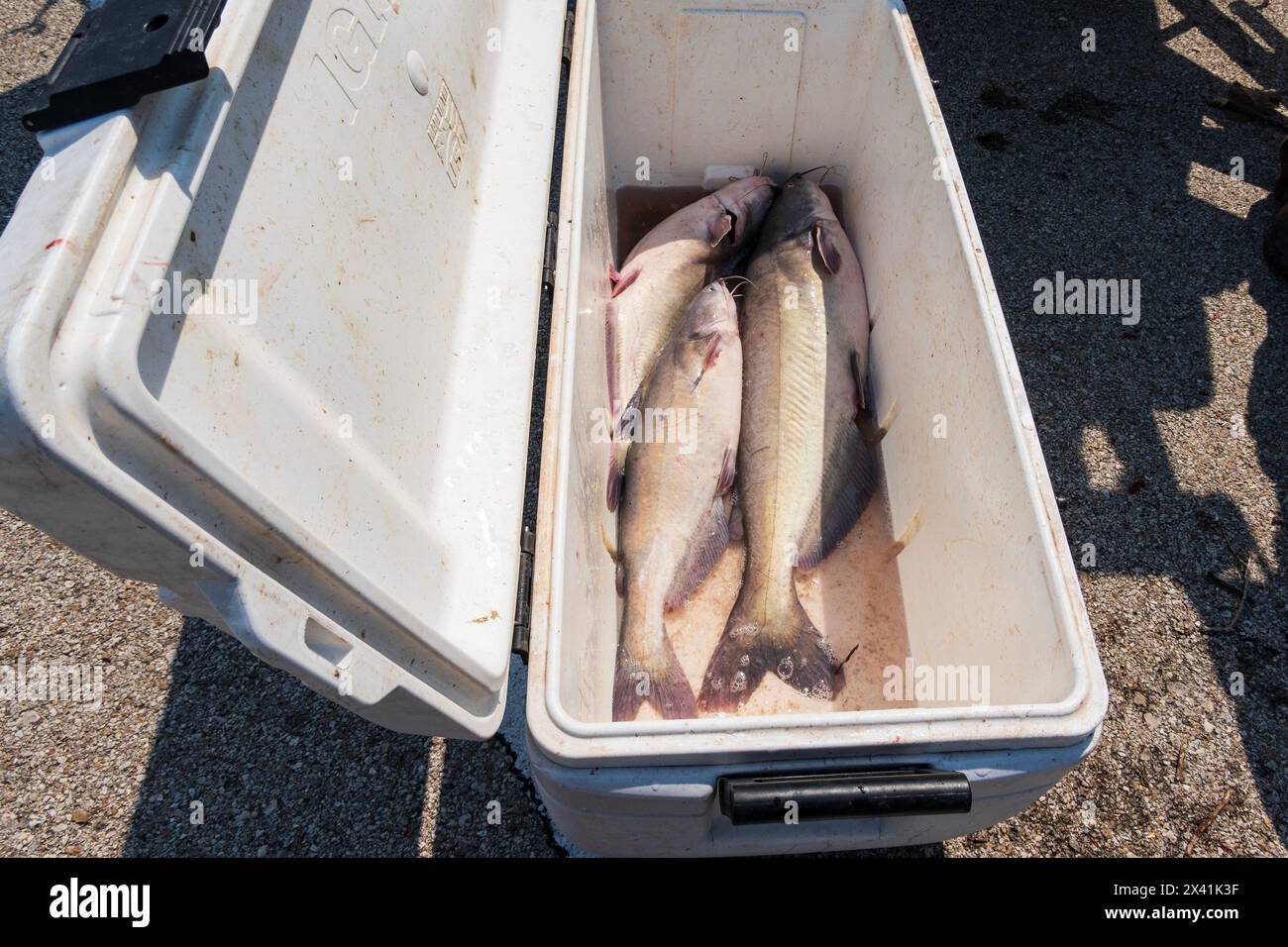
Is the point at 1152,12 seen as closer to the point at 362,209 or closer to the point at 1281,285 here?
the point at 1281,285

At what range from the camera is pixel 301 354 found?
129 cm

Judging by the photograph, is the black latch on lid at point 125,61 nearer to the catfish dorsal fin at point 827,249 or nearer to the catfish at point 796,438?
the catfish at point 796,438

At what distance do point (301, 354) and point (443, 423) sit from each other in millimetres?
474

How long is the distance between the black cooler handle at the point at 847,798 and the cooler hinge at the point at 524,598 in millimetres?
561

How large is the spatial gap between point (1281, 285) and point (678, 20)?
3082 millimetres

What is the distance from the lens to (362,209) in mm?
1541

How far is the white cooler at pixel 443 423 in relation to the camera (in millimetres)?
918

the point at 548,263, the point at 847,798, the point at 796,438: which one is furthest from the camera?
the point at 796,438

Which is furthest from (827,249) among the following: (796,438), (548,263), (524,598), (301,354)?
(301,354)

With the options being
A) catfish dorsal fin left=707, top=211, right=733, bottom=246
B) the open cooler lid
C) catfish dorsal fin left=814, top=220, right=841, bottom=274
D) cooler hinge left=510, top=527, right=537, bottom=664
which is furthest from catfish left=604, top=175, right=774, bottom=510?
cooler hinge left=510, top=527, right=537, bottom=664

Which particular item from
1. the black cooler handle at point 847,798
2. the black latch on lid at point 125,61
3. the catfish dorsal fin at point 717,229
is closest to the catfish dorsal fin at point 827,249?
the catfish dorsal fin at point 717,229

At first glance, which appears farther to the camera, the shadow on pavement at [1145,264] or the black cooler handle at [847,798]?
the shadow on pavement at [1145,264]

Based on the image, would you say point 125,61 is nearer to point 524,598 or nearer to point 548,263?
point 524,598
